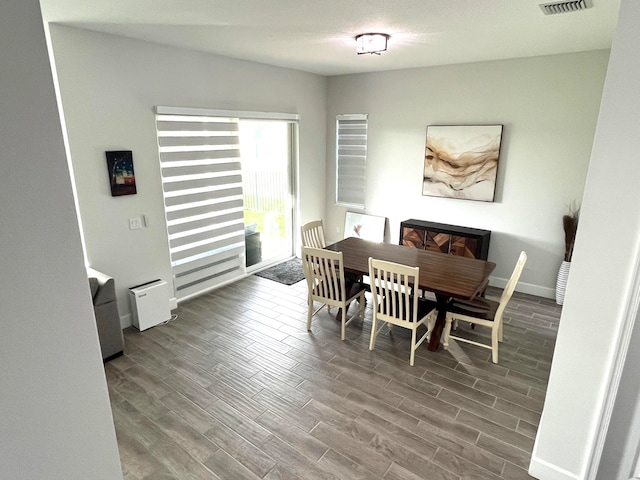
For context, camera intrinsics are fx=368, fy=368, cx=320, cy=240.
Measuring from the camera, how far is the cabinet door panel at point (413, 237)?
16.4 feet

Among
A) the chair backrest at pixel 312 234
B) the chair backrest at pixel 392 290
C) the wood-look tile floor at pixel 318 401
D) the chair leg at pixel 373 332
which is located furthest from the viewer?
the chair backrest at pixel 312 234

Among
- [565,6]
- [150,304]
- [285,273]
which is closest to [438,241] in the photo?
[285,273]

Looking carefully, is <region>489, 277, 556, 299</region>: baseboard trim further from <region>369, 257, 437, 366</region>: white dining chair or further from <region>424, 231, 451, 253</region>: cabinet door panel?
<region>369, 257, 437, 366</region>: white dining chair

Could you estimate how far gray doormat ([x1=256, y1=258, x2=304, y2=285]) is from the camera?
5223 millimetres

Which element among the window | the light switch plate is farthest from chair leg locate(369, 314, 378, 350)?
the light switch plate

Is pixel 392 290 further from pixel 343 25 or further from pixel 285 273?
pixel 285 273

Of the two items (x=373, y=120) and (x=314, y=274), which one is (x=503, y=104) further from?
(x=314, y=274)

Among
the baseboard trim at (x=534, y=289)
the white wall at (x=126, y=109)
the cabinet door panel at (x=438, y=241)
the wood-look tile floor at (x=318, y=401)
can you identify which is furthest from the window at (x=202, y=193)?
the baseboard trim at (x=534, y=289)

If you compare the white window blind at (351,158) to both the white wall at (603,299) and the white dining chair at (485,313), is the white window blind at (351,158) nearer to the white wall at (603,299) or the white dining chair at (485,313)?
the white dining chair at (485,313)

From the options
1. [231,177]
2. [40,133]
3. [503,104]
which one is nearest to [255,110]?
[231,177]

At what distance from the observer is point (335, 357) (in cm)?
341

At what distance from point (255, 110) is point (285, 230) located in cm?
195

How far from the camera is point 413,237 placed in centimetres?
507

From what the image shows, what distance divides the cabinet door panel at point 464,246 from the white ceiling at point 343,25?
2162mm
